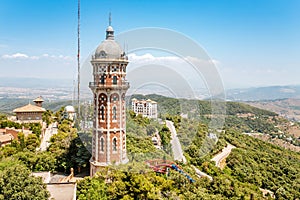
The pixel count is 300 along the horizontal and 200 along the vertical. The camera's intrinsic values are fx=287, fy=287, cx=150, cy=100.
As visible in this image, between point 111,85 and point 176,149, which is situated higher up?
point 111,85

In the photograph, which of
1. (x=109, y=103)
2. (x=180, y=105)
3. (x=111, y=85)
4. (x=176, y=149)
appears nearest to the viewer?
(x=111, y=85)

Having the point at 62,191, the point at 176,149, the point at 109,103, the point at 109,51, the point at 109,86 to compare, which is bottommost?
the point at 62,191

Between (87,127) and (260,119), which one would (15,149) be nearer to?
(87,127)

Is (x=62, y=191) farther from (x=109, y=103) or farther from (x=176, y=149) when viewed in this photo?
(x=176, y=149)

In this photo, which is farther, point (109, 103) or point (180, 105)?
point (180, 105)

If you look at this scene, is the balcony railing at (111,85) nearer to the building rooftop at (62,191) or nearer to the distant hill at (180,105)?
the distant hill at (180,105)

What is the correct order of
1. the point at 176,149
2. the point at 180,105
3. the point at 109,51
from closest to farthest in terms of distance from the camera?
the point at 109,51, the point at 176,149, the point at 180,105

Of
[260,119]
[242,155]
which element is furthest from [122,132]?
[260,119]

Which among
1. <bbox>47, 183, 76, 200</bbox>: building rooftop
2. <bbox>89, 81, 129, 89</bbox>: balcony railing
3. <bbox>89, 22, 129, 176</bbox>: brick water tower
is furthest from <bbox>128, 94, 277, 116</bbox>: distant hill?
<bbox>47, 183, 76, 200</bbox>: building rooftop

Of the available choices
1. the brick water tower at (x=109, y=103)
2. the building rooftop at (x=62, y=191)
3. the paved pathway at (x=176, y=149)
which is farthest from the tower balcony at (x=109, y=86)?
the paved pathway at (x=176, y=149)

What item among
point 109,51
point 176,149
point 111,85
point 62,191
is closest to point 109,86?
point 111,85
